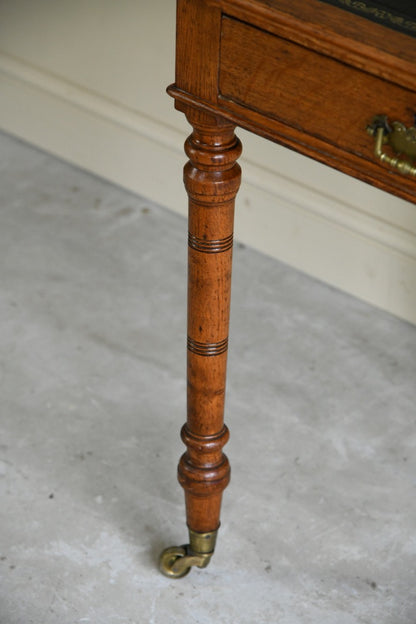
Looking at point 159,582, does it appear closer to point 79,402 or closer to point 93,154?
point 79,402

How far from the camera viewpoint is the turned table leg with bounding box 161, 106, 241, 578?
963 millimetres

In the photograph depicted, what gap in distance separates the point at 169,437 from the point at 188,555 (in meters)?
0.27

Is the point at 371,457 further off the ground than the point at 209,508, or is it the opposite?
the point at 209,508

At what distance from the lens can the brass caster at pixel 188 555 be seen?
1.23 meters

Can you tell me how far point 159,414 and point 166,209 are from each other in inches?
26.3

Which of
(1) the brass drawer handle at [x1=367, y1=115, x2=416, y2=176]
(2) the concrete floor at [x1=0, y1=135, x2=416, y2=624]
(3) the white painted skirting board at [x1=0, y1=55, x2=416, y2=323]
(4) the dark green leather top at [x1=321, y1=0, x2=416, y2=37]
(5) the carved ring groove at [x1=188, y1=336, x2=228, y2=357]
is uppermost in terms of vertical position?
(4) the dark green leather top at [x1=321, y1=0, x2=416, y2=37]

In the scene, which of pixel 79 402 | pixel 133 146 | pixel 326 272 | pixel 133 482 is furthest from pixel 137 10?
pixel 133 482

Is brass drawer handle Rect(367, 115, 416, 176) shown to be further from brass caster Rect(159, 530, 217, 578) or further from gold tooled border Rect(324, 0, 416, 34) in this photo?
brass caster Rect(159, 530, 217, 578)

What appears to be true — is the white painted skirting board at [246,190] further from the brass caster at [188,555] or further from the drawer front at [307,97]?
the drawer front at [307,97]

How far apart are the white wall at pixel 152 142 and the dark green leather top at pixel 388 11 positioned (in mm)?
899

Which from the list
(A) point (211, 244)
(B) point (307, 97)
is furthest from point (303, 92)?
(A) point (211, 244)

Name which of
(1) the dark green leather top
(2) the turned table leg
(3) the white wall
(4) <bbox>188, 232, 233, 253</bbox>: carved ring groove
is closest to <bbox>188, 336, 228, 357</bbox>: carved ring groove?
(2) the turned table leg

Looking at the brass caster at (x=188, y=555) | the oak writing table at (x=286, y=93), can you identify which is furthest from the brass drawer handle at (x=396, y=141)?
the brass caster at (x=188, y=555)

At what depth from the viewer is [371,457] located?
1.48 meters
